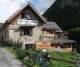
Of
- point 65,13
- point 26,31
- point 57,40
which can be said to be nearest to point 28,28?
point 26,31

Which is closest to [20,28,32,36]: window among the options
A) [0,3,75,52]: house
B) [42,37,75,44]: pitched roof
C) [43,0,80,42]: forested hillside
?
[0,3,75,52]: house

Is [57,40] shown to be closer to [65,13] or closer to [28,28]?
[28,28]

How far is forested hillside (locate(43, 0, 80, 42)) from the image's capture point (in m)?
84.4

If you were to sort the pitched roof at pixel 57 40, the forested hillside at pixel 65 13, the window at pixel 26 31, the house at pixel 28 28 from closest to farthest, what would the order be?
the house at pixel 28 28
the window at pixel 26 31
the pitched roof at pixel 57 40
the forested hillside at pixel 65 13

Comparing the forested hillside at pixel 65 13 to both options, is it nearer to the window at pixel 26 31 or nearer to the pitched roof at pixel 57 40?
the pitched roof at pixel 57 40

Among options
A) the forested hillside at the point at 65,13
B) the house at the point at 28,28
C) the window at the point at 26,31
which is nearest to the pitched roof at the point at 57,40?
the house at the point at 28,28

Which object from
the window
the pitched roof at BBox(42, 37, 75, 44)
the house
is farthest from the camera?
the pitched roof at BBox(42, 37, 75, 44)

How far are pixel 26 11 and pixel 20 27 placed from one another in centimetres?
283

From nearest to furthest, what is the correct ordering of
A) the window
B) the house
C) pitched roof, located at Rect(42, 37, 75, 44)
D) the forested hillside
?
the house < the window < pitched roof, located at Rect(42, 37, 75, 44) < the forested hillside

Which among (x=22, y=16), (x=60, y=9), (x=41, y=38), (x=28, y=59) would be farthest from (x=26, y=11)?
(x=60, y=9)

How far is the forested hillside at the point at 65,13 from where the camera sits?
84375 mm

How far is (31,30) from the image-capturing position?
2098 inches

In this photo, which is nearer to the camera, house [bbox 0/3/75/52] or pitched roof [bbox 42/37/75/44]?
house [bbox 0/3/75/52]

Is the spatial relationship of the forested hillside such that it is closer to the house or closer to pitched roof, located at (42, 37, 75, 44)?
pitched roof, located at (42, 37, 75, 44)
